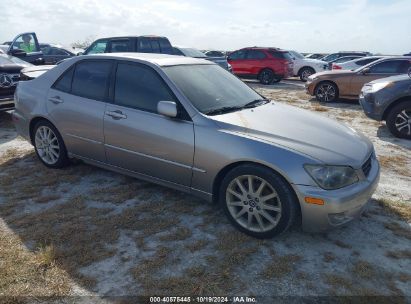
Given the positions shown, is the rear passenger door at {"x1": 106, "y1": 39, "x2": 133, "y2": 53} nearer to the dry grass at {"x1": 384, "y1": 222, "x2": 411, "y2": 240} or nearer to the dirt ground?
the dirt ground

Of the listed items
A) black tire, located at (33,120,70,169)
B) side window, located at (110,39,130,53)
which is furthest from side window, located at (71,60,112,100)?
side window, located at (110,39,130,53)

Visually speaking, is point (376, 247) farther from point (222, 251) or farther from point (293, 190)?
point (222, 251)

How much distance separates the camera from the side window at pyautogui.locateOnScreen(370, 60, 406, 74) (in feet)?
34.7

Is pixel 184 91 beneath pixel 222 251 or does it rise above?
above

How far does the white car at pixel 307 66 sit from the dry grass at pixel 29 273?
17465mm

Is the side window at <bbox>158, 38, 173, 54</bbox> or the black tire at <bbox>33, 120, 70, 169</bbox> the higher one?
the side window at <bbox>158, 38, 173, 54</bbox>

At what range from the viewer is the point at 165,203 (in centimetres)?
404

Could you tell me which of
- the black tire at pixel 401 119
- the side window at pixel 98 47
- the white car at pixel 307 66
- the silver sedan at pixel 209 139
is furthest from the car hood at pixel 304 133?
the white car at pixel 307 66

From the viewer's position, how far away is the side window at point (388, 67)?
10.6 meters

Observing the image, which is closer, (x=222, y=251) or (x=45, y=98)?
(x=222, y=251)

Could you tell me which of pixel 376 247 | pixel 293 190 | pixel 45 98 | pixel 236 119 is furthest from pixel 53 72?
pixel 376 247

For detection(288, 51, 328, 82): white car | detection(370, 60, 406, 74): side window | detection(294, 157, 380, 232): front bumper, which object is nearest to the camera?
detection(294, 157, 380, 232): front bumper

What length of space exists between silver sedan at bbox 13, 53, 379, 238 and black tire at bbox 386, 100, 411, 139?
3.77 metres

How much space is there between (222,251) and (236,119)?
130 centimetres
